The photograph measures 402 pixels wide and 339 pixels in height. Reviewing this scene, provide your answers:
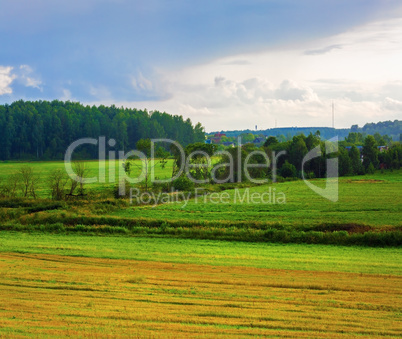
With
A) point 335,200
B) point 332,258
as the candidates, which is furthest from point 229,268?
point 335,200

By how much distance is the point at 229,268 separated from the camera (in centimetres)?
2292

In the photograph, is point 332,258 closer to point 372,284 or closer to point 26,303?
point 372,284

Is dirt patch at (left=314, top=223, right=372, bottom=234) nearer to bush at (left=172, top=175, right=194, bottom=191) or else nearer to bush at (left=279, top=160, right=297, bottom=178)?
bush at (left=172, top=175, right=194, bottom=191)

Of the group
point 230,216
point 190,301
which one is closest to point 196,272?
point 190,301

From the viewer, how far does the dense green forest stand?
134875 mm

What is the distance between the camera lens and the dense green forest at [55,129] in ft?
443

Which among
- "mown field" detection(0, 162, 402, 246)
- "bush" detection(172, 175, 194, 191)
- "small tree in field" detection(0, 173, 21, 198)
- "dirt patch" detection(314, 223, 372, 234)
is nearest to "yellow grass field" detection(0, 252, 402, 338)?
"mown field" detection(0, 162, 402, 246)

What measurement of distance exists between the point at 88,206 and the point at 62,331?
3177 centimetres

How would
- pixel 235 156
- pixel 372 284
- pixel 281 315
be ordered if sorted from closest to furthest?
pixel 281 315
pixel 372 284
pixel 235 156

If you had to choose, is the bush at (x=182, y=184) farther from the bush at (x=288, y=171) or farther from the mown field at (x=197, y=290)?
the bush at (x=288, y=171)

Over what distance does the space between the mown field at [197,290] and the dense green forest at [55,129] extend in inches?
4452

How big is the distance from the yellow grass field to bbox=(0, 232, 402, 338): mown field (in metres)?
0.04

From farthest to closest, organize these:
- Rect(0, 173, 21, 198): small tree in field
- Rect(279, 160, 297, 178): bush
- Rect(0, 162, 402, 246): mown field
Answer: Rect(279, 160, 297, 178): bush, Rect(0, 173, 21, 198): small tree in field, Rect(0, 162, 402, 246): mown field

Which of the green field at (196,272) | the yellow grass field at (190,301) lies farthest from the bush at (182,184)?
the yellow grass field at (190,301)
